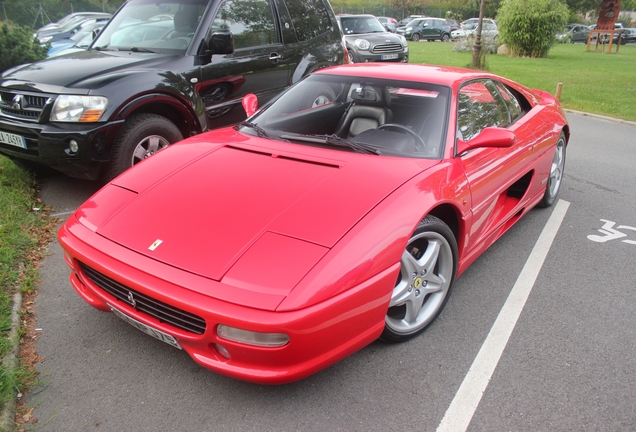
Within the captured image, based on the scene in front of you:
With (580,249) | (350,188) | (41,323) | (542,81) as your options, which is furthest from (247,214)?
(542,81)

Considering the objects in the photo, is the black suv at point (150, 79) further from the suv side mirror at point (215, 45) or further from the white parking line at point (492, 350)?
the white parking line at point (492, 350)

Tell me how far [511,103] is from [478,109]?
79 cm

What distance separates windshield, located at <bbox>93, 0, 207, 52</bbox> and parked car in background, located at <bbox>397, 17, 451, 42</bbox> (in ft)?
101

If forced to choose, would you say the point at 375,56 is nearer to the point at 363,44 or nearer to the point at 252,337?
the point at 363,44

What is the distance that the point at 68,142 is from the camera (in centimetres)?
405

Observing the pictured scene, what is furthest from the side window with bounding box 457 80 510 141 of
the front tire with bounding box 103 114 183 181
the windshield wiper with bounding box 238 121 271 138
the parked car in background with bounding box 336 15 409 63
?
the parked car in background with bounding box 336 15 409 63

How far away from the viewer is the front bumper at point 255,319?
195 cm

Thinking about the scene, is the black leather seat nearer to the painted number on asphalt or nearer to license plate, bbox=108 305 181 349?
license plate, bbox=108 305 181 349

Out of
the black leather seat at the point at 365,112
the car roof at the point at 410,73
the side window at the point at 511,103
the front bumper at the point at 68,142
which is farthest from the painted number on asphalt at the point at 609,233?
the front bumper at the point at 68,142

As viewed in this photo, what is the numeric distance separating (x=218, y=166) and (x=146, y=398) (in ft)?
4.19

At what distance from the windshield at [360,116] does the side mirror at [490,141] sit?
14 cm

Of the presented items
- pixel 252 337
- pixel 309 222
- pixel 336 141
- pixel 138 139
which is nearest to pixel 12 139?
pixel 138 139

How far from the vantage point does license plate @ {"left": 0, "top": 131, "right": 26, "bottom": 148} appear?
422 cm

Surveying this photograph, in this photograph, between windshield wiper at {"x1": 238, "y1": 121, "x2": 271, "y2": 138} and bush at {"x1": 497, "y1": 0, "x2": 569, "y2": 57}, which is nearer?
windshield wiper at {"x1": 238, "y1": 121, "x2": 271, "y2": 138}
